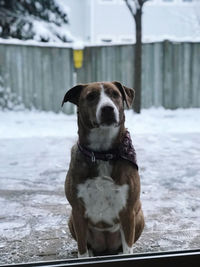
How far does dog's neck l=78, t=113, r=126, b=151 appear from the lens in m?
1.91

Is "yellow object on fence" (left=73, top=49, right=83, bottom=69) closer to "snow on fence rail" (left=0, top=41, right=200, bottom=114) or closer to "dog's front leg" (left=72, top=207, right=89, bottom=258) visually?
"snow on fence rail" (left=0, top=41, right=200, bottom=114)

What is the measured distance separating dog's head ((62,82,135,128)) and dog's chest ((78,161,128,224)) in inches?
8.8

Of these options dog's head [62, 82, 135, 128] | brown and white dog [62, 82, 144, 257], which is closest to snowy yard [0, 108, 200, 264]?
brown and white dog [62, 82, 144, 257]

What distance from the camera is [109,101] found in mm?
1822

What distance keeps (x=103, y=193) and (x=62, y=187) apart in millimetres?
1714

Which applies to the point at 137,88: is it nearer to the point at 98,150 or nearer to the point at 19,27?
the point at 19,27

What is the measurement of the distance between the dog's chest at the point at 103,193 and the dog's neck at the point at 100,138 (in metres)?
0.10

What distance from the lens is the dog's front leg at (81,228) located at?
192cm

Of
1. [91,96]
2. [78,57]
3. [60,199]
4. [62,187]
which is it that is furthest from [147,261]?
[78,57]

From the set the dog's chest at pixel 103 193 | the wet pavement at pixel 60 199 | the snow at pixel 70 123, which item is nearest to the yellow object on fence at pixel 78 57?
the snow at pixel 70 123

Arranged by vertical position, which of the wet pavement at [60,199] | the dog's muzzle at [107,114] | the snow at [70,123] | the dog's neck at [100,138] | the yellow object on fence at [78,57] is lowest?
the wet pavement at [60,199]

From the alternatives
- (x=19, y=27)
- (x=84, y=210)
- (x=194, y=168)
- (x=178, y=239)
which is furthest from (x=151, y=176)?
(x=19, y=27)

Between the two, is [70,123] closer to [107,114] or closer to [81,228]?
[81,228]

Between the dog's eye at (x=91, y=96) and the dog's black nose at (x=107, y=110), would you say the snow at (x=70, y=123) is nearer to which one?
the dog's eye at (x=91, y=96)
